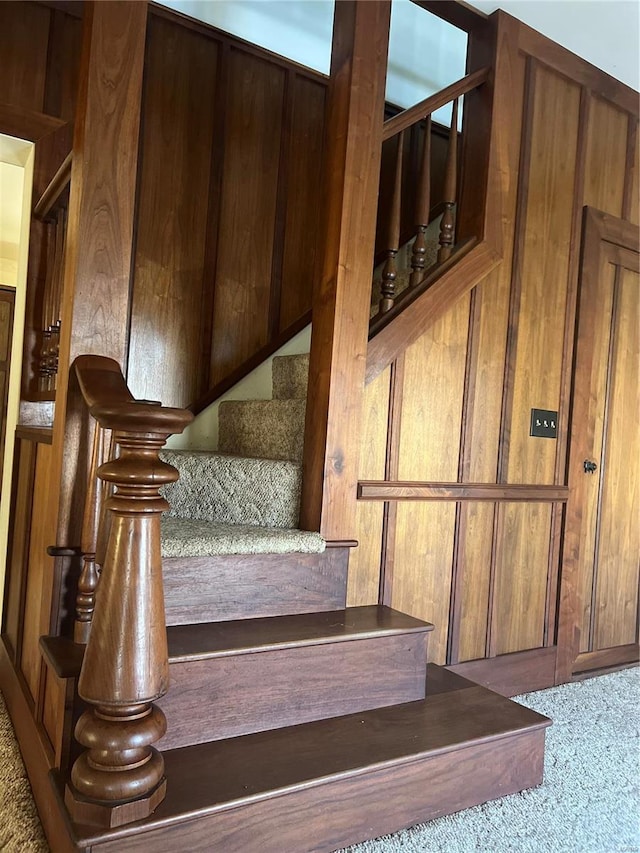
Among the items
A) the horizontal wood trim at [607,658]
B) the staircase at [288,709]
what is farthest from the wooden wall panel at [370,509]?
the horizontal wood trim at [607,658]

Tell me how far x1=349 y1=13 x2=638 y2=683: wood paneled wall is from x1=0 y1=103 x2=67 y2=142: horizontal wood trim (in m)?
1.62

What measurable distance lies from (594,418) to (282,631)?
1.80m

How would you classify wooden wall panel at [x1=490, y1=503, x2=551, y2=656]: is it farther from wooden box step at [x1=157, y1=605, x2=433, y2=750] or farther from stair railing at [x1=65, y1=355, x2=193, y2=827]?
stair railing at [x1=65, y1=355, x2=193, y2=827]

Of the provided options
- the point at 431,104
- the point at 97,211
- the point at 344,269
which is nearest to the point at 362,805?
the point at 344,269

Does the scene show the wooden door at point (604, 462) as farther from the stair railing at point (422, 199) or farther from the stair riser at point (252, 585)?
the stair riser at point (252, 585)

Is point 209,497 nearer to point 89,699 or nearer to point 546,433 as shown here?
point 89,699

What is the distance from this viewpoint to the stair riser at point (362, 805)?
1.17 m

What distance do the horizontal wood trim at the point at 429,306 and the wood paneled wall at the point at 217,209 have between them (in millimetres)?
911

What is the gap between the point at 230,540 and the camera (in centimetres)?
163

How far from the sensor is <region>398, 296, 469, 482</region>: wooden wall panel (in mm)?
2135

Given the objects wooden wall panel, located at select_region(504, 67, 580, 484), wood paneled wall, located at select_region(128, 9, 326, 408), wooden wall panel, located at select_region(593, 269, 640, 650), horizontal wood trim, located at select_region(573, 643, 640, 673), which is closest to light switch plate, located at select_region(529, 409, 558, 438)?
wooden wall panel, located at select_region(504, 67, 580, 484)

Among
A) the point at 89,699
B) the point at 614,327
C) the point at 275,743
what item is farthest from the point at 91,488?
the point at 614,327

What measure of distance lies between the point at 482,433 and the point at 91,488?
1.49 meters

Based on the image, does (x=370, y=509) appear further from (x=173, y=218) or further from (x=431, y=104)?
(x=173, y=218)
